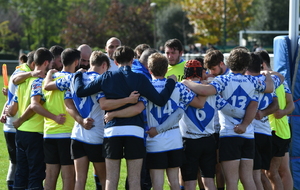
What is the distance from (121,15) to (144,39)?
3.28 meters

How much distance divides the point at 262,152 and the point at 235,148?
0.66 metres

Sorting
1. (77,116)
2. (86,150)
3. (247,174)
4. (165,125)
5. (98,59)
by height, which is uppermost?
(98,59)

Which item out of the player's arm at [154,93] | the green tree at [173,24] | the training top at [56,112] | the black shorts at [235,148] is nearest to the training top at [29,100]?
the training top at [56,112]

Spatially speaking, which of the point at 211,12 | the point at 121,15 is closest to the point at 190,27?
the point at 211,12

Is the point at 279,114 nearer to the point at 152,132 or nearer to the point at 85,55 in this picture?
the point at 152,132

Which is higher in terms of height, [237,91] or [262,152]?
[237,91]

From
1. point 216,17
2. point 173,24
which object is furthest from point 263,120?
point 173,24

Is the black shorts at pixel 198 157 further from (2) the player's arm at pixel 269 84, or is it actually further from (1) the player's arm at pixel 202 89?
(2) the player's arm at pixel 269 84

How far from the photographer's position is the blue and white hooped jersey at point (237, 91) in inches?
206

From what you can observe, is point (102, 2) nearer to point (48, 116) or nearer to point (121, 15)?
point (121, 15)

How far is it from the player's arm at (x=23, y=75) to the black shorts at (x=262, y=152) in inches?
110

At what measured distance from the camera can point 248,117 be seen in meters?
5.24

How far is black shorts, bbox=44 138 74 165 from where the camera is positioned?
17.7ft

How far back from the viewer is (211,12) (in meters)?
45.2
